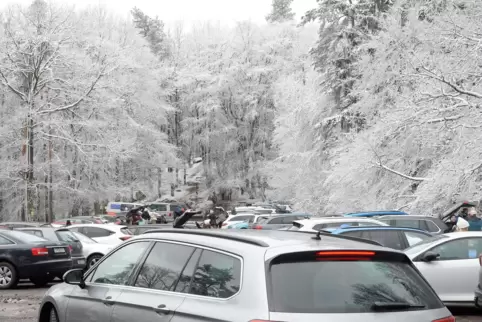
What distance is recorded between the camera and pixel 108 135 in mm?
45031

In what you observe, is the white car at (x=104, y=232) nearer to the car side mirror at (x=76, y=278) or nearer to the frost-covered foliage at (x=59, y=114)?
the car side mirror at (x=76, y=278)

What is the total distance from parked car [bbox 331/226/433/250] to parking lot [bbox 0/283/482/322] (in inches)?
80.5

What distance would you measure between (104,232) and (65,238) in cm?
339

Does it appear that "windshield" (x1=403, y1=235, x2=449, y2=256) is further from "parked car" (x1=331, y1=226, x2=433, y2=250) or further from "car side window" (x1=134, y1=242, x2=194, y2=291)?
"car side window" (x1=134, y1=242, x2=194, y2=291)

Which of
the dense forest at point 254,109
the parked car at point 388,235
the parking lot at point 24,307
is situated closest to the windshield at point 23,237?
the parking lot at point 24,307

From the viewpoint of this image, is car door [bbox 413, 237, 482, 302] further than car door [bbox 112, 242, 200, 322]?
Yes

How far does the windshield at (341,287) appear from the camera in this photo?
4309 mm

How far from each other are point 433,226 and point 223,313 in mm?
16416

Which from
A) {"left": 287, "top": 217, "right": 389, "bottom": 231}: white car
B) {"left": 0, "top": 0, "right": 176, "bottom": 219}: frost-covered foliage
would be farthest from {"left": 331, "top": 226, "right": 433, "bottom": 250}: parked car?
{"left": 0, "top": 0, "right": 176, "bottom": 219}: frost-covered foliage

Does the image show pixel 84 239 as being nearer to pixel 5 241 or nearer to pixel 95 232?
pixel 95 232

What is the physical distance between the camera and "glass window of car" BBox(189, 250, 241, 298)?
466 cm

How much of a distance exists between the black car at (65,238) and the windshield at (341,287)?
538 inches

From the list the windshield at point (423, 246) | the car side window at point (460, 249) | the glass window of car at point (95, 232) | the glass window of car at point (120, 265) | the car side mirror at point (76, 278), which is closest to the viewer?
the glass window of car at point (120, 265)

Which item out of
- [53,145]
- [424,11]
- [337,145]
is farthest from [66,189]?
[424,11]
